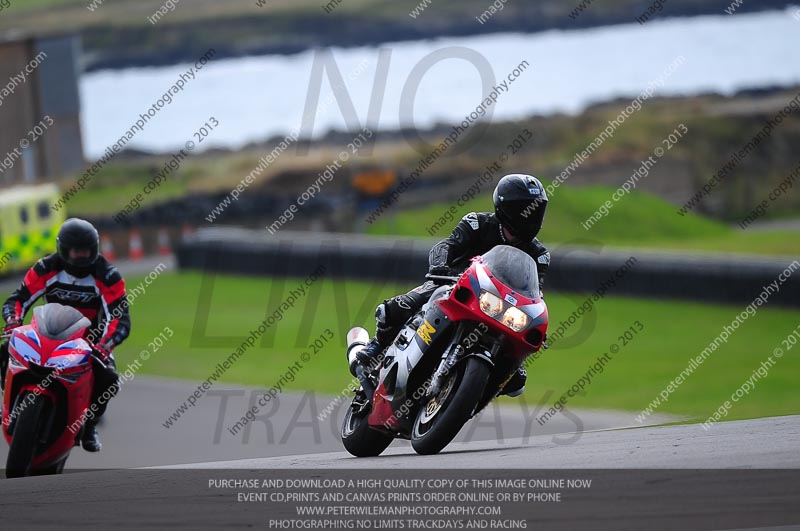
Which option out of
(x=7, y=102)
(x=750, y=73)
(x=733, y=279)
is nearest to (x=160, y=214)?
(x=7, y=102)

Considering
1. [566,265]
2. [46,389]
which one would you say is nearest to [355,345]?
[46,389]

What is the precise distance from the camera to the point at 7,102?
31.8 m

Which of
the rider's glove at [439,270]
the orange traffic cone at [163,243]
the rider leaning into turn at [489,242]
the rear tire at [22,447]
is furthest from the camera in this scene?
the orange traffic cone at [163,243]

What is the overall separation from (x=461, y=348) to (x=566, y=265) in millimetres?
12937

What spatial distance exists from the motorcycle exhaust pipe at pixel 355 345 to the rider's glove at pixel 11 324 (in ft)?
8.28

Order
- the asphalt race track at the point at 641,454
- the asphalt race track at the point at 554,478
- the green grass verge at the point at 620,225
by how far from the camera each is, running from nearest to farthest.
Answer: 1. the asphalt race track at the point at 554,478
2. the asphalt race track at the point at 641,454
3. the green grass verge at the point at 620,225

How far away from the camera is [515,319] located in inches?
281

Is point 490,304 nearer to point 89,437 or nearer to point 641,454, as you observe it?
point 641,454

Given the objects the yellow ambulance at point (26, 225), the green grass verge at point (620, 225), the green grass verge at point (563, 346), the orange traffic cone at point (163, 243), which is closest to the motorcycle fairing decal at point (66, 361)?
the green grass verge at point (563, 346)

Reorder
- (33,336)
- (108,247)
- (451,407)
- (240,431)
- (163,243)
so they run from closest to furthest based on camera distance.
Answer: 1. (451,407)
2. (33,336)
3. (240,431)
4. (108,247)
5. (163,243)

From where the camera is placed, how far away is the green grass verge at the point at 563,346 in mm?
13953

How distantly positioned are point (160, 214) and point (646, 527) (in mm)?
25200

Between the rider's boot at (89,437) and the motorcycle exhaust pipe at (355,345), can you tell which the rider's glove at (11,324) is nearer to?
the rider's boot at (89,437)

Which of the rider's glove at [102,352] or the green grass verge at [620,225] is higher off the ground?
the rider's glove at [102,352]
